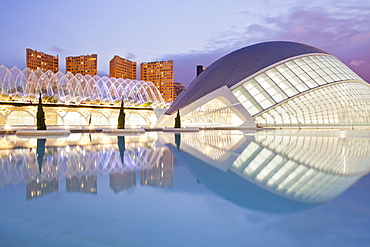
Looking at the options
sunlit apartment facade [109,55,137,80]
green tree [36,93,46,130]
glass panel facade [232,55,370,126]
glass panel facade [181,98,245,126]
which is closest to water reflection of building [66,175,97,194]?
green tree [36,93,46,130]

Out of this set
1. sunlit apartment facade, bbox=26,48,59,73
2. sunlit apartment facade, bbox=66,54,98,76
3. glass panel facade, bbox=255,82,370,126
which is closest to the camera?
glass panel facade, bbox=255,82,370,126

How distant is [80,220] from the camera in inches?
154

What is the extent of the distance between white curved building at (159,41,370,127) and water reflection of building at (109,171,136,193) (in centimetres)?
2583

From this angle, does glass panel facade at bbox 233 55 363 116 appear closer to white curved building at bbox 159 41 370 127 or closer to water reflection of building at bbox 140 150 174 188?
white curved building at bbox 159 41 370 127

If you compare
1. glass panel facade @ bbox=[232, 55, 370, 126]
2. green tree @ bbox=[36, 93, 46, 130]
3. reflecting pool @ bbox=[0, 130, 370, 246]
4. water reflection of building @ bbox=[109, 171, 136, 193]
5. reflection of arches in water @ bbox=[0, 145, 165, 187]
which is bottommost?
reflecting pool @ bbox=[0, 130, 370, 246]

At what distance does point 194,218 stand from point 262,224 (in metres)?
0.86

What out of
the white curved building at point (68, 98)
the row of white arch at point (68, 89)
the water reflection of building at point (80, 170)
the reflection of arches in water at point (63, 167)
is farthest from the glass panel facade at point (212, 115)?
the reflection of arches in water at point (63, 167)

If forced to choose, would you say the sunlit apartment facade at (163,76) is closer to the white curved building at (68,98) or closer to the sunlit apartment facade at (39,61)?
the sunlit apartment facade at (39,61)

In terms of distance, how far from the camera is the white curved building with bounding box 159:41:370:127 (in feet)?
107

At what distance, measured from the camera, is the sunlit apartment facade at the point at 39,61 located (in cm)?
13162

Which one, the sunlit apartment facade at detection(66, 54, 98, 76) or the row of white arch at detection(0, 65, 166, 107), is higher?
the sunlit apartment facade at detection(66, 54, 98, 76)

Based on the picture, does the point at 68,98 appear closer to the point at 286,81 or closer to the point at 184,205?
the point at 286,81

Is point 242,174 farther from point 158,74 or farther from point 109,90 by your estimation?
point 158,74

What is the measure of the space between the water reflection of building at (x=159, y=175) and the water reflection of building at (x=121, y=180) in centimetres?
21
